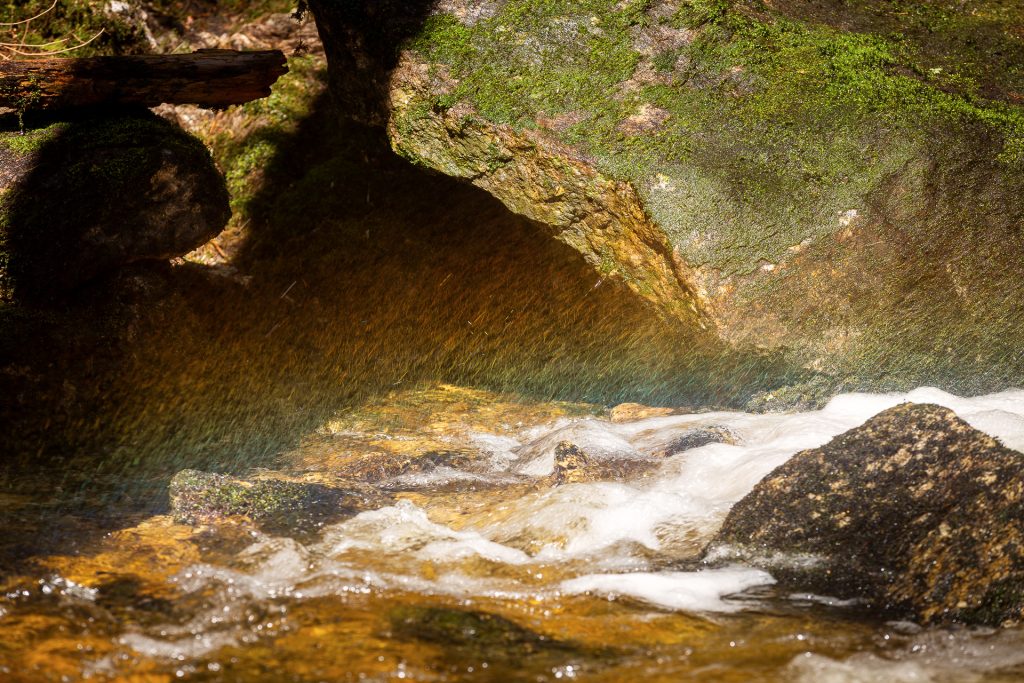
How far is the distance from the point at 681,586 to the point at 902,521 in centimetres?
91

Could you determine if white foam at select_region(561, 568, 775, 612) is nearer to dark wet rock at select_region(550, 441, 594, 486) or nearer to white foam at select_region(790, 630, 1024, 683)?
white foam at select_region(790, 630, 1024, 683)

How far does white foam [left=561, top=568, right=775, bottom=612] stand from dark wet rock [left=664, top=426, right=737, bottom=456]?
1463 mm

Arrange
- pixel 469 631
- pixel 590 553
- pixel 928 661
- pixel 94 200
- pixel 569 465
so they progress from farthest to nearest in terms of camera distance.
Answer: pixel 94 200
pixel 569 465
pixel 590 553
pixel 469 631
pixel 928 661

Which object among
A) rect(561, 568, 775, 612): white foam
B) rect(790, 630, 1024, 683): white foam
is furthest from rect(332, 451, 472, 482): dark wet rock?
rect(790, 630, 1024, 683): white foam

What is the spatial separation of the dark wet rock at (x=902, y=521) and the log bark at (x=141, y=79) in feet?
15.0

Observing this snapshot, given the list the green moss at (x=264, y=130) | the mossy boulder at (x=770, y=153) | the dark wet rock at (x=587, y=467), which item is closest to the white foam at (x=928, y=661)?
the dark wet rock at (x=587, y=467)

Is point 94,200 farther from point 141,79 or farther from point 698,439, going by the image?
point 698,439

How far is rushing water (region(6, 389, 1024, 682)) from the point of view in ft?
8.72

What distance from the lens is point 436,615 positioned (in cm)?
302

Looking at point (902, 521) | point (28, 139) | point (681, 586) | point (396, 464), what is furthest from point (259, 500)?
point (28, 139)

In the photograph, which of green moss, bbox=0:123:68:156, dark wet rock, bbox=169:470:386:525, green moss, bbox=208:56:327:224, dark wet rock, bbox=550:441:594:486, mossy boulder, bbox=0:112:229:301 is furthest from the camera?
green moss, bbox=208:56:327:224

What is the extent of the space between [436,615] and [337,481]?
1.85 m

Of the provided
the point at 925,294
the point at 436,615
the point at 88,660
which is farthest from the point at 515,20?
Answer: the point at 88,660

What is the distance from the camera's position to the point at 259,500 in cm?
416
